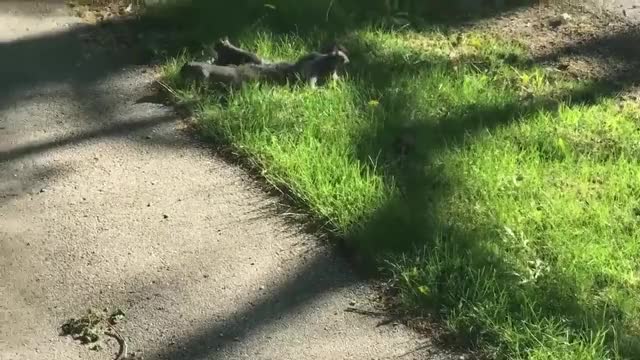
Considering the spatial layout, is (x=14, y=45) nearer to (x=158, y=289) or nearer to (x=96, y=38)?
(x=96, y=38)

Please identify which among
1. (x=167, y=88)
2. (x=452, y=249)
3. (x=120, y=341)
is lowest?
(x=120, y=341)

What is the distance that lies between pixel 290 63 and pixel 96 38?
4.83 ft

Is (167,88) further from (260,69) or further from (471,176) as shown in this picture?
(471,176)

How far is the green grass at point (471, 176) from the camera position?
3.72 metres

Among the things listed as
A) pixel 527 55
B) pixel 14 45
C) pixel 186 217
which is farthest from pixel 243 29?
pixel 186 217

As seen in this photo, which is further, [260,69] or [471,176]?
[260,69]

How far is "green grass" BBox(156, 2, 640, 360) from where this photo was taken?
3.72 meters

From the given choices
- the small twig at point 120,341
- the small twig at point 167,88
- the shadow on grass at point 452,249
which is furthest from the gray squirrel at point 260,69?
the small twig at point 120,341

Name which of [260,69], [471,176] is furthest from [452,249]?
[260,69]

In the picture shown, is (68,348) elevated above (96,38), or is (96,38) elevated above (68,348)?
(96,38)

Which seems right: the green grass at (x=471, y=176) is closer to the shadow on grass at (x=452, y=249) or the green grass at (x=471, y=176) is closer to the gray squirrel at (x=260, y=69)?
the shadow on grass at (x=452, y=249)

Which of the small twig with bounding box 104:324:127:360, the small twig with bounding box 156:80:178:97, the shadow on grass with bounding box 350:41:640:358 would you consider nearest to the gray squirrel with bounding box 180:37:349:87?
the small twig with bounding box 156:80:178:97

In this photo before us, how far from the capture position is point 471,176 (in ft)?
15.2

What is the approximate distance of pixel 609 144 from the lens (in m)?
5.04
